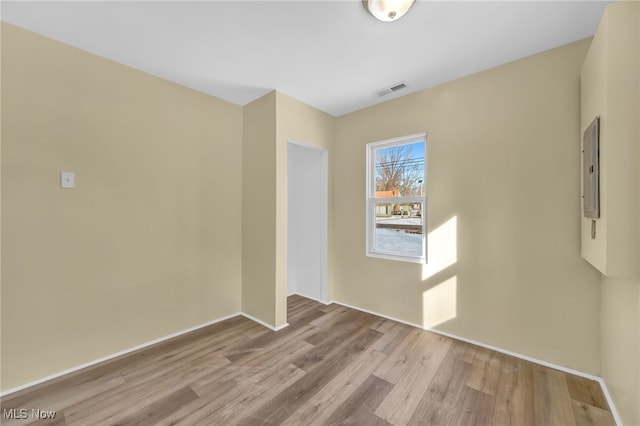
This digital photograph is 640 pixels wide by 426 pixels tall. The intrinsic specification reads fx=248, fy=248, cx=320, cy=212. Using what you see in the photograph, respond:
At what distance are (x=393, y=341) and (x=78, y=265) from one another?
2881mm

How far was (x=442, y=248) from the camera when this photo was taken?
8.48 ft

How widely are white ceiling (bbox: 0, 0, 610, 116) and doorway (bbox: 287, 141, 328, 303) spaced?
123 centimetres

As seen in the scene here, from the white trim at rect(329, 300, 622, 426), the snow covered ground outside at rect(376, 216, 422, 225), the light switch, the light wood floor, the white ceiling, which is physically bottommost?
the light wood floor

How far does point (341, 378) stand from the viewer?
1950mm

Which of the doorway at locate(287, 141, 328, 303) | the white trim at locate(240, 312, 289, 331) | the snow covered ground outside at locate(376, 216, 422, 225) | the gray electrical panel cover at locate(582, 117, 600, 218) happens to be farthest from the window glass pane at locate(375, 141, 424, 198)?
the white trim at locate(240, 312, 289, 331)

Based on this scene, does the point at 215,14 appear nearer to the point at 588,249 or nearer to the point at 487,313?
the point at 588,249

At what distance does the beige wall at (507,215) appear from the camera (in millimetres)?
1963

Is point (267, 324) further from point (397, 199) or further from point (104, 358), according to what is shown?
point (397, 199)

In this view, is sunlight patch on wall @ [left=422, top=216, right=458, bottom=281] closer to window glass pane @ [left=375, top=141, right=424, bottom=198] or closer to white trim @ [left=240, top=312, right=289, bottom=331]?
window glass pane @ [left=375, top=141, right=424, bottom=198]

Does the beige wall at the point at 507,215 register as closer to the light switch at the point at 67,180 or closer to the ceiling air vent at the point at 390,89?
the ceiling air vent at the point at 390,89

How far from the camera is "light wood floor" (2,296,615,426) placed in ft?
5.19

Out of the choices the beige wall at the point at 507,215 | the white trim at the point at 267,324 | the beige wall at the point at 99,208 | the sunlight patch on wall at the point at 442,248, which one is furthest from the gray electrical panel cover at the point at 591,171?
the beige wall at the point at 99,208

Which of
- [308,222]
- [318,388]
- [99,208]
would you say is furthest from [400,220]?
[99,208]

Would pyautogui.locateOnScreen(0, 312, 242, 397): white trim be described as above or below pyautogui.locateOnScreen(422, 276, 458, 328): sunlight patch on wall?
below
